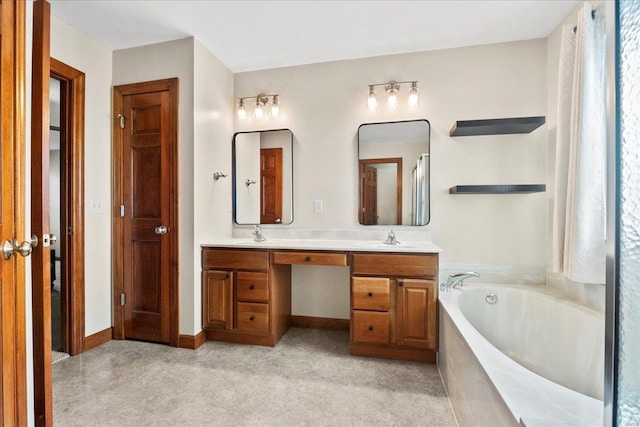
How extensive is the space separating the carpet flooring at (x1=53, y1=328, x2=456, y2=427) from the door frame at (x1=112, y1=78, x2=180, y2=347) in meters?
0.24

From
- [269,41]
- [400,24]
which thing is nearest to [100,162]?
[269,41]

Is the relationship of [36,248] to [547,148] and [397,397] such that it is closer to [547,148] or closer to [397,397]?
[397,397]

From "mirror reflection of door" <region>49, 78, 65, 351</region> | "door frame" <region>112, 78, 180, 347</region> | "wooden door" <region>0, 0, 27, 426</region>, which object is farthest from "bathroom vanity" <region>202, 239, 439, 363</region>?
"wooden door" <region>0, 0, 27, 426</region>

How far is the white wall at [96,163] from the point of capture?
2.34 meters

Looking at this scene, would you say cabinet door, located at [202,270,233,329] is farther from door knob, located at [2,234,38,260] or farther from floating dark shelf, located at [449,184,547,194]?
floating dark shelf, located at [449,184,547,194]

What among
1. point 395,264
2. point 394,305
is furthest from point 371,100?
point 394,305

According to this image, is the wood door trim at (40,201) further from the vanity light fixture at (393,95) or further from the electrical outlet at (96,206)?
the vanity light fixture at (393,95)

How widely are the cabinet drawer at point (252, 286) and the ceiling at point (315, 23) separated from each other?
189 centimetres

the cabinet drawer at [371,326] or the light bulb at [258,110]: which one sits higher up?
the light bulb at [258,110]

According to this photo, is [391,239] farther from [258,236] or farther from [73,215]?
[73,215]

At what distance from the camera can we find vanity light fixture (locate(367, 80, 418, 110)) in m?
2.56

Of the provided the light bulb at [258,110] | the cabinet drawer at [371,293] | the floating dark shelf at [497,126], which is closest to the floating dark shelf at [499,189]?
the floating dark shelf at [497,126]

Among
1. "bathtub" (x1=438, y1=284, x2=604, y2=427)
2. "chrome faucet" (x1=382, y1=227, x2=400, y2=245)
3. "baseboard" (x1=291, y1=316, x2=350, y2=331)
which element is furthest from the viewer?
"baseboard" (x1=291, y1=316, x2=350, y2=331)

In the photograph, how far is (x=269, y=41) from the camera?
97.2 inches
